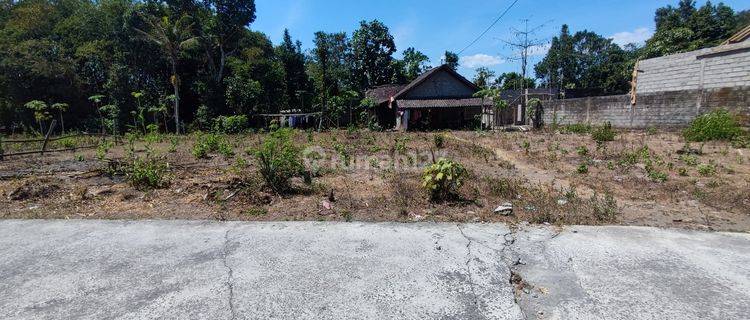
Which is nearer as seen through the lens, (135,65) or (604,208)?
(604,208)

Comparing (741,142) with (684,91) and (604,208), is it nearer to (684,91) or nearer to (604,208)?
(684,91)

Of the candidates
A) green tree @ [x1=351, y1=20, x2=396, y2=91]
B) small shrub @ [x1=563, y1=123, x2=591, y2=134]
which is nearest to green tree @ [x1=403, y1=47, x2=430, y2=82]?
green tree @ [x1=351, y1=20, x2=396, y2=91]

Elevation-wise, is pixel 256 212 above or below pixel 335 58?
below

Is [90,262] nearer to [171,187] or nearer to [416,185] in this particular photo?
[171,187]

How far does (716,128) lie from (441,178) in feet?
36.1

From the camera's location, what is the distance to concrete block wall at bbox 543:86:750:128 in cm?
1224

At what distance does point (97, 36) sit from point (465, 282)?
31321 mm

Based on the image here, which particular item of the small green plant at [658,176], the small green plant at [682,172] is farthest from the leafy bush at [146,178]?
the small green plant at [682,172]

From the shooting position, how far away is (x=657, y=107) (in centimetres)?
1484

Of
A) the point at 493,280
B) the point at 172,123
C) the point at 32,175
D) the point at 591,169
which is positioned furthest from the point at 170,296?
the point at 172,123

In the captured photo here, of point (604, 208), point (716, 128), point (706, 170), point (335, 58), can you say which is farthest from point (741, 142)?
point (335, 58)

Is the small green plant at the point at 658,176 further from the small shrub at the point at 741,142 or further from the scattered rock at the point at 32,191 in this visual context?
the scattered rock at the point at 32,191

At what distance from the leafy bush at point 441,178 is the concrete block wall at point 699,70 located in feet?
40.7

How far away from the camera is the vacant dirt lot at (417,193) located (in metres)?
5.23
